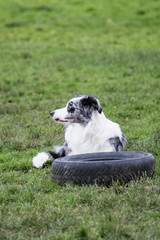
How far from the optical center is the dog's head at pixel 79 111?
7.81 meters

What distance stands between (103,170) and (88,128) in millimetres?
1716

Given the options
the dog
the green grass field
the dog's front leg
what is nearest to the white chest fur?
the dog

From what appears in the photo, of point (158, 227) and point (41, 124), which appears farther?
point (41, 124)

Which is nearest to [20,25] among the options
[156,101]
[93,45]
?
[93,45]

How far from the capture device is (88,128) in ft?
25.9

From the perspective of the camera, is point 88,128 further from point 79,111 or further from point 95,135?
point 79,111

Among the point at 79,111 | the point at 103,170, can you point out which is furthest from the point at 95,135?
the point at 103,170

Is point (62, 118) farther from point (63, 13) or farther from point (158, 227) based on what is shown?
point (63, 13)

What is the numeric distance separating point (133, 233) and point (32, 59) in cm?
1749

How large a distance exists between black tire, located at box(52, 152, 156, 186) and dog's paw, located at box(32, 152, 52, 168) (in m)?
1.37

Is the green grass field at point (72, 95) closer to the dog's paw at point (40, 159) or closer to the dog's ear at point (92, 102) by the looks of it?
the dog's paw at point (40, 159)

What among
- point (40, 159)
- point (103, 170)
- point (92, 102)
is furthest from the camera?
point (40, 159)

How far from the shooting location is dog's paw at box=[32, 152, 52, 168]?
801 centimetres

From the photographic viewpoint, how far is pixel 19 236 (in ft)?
15.3
